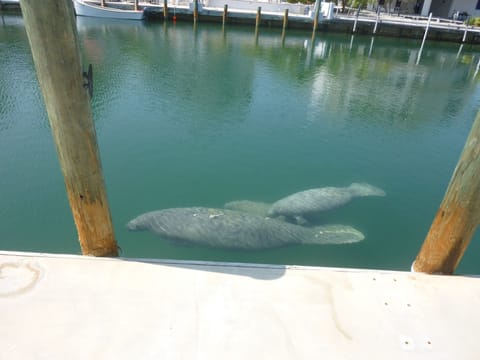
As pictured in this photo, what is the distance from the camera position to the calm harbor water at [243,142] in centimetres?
596

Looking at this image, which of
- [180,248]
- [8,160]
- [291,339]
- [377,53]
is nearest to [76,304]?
[291,339]

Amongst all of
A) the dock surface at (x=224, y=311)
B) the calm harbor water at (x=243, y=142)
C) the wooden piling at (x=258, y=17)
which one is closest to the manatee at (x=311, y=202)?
the calm harbor water at (x=243, y=142)

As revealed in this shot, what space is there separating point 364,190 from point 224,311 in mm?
5304

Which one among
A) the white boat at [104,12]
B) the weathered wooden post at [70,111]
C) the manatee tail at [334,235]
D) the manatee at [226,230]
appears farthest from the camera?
the white boat at [104,12]

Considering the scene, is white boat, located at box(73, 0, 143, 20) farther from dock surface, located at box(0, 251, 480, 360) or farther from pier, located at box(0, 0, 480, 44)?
dock surface, located at box(0, 251, 480, 360)

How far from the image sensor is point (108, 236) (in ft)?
12.3

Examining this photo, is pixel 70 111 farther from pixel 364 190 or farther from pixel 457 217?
pixel 364 190

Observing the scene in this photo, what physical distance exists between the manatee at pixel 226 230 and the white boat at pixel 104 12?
35.1 m

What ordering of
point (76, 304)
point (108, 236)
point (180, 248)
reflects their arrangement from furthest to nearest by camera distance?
point (180, 248) → point (108, 236) → point (76, 304)

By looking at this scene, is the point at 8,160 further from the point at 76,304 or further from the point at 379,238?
the point at 379,238

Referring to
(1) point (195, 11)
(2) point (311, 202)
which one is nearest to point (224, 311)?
(2) point (311, 202)

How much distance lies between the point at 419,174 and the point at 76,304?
8.59 m

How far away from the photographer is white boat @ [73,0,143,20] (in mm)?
34031

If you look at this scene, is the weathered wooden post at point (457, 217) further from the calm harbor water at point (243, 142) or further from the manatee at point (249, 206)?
the manatee at point (249, 206)
